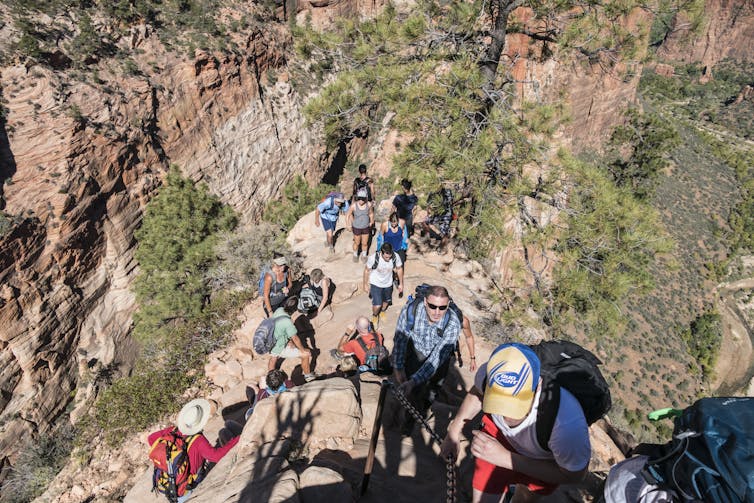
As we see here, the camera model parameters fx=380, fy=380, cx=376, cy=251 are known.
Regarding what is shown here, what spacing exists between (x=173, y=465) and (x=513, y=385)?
3299mm

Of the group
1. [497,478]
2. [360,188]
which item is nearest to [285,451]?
[497,478]

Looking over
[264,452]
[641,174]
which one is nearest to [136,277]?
[264,452]

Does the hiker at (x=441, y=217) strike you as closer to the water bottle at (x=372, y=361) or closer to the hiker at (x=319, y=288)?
the hiker at (x=319, y=288)

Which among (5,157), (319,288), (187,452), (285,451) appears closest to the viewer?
(285,451)

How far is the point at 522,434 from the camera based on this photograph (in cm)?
200

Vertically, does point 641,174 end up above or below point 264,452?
below

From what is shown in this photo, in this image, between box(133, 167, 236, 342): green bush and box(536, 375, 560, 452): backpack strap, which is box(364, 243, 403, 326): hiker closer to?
box(536, 375, 560, 452): backpack strap

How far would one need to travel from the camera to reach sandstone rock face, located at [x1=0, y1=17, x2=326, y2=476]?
770 centimetres

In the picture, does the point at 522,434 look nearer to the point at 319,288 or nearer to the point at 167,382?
the point at 319,288

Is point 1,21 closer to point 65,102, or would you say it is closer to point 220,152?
point 65,102

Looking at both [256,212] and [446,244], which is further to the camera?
[256,212]

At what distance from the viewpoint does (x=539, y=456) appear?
1.98 m

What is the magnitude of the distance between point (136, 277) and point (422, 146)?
340 inches

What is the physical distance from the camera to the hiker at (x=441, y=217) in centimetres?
652
